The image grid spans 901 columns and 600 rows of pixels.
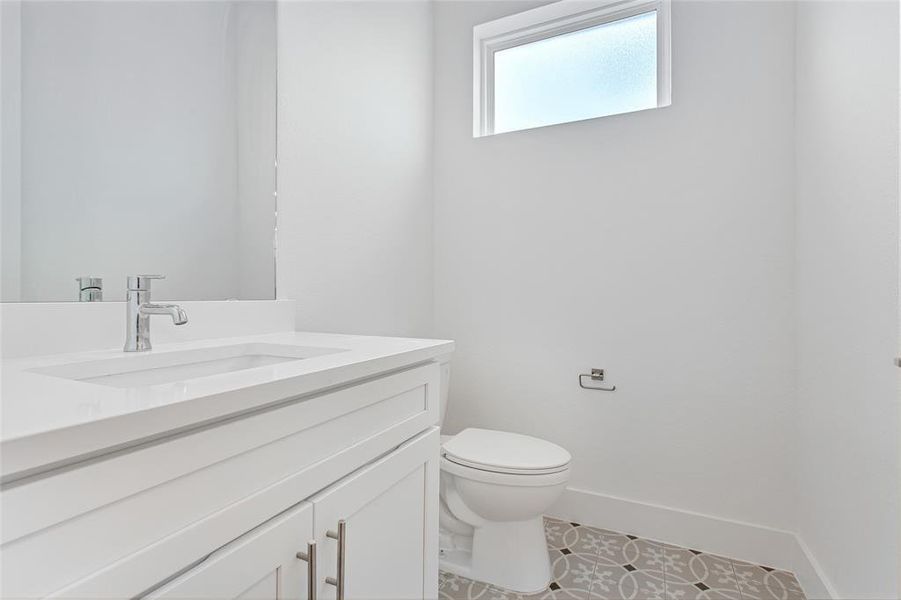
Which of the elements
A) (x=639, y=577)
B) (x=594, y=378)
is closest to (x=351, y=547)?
(x=639, y=577)

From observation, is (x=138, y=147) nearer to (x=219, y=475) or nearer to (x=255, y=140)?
(x=255, y=140)

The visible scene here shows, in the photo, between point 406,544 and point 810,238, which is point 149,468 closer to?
point 406,544

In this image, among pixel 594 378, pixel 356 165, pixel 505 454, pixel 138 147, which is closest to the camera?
pixel 138 147

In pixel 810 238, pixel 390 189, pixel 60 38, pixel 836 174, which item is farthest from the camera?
pixel 390 189

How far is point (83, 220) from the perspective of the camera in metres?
0.95

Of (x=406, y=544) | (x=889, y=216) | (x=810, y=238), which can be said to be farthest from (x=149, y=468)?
(x=810, y=238)

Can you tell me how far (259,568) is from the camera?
24.4 inches

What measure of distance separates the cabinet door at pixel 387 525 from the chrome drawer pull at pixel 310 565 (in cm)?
4

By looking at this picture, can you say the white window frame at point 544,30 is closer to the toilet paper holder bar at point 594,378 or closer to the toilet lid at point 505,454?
the toilet paper holder bar at point 594,378

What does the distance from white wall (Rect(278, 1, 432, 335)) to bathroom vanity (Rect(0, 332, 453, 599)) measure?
1.85ft

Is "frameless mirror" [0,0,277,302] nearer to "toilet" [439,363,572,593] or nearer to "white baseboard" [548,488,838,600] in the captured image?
"toilet" [439,363,572,593]

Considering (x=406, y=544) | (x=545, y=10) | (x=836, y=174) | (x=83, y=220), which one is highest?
(x=545, y=10)

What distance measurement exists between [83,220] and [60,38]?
1.13ft

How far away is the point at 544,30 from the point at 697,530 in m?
2.09
